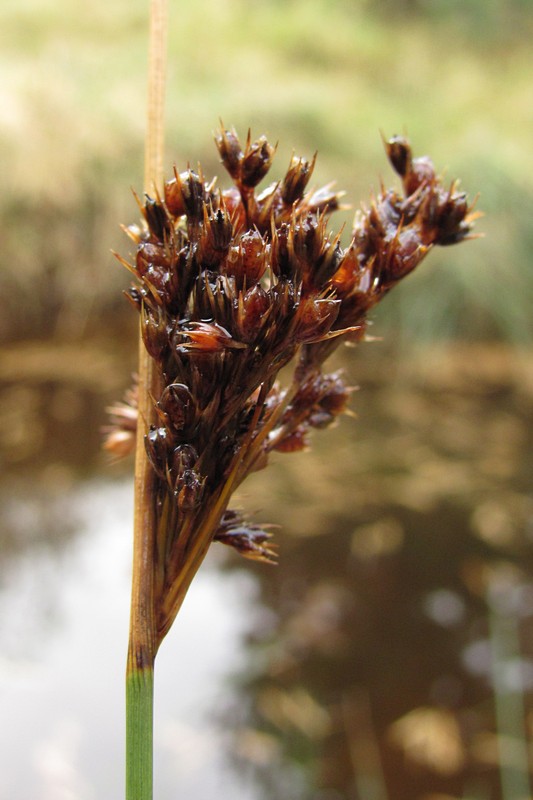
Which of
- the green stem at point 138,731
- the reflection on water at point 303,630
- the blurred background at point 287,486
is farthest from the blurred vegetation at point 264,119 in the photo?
the green stem at point 138,731

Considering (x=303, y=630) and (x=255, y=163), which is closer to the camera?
(x=255, y=163)

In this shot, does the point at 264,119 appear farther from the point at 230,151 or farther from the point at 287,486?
the point at 230,151

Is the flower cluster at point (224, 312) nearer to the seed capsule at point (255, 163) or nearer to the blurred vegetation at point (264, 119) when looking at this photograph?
the seed capsule at point (255, 163)

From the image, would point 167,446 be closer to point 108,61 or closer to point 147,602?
point 147,602

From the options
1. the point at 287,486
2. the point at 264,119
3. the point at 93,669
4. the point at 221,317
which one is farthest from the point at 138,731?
the point at 264,119

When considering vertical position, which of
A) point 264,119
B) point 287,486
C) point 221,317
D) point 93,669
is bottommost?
point 93,669

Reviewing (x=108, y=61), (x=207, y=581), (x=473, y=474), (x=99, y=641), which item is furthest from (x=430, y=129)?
(x=99, y=641)

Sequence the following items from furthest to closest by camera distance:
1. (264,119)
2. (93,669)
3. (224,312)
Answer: (264,119) → (93,669) → (224,312)
